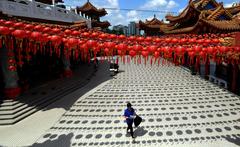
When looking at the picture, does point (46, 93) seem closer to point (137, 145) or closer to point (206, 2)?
point (137, 145)

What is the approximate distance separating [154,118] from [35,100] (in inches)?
299

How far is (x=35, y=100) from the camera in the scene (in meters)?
12.2

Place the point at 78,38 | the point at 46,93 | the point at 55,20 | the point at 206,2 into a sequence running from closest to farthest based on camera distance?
the point at 78,38, the point at 46,93, the point at 55,20, the point at 206,2

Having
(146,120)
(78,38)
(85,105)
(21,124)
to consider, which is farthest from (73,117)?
(78,38)

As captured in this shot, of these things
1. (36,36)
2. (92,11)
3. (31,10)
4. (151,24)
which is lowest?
(36,36)

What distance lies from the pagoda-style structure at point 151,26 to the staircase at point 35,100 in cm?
2986

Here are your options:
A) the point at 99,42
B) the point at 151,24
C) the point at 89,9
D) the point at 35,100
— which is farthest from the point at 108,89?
the point at 151,24

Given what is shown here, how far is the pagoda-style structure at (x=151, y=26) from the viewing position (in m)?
43.5

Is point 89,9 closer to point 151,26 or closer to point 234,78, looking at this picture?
point 151,26

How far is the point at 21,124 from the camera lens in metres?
9.87

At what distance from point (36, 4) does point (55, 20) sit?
2.28 meters

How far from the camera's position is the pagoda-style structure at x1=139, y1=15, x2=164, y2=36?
43.5m

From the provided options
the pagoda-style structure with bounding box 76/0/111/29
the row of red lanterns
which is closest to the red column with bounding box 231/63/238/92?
the row of red lanterns

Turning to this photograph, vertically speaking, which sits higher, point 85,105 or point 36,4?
point 36,4
